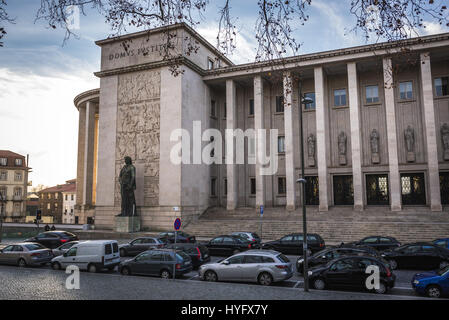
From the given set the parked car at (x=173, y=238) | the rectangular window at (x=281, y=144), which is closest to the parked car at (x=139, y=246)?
the parked car at (x=173, y=238)

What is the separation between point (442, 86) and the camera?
31.9 metres

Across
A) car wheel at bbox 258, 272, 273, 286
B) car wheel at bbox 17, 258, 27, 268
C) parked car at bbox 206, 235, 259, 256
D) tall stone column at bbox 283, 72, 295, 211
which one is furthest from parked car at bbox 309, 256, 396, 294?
tall stone column at bbox 283, 72, 295, 211

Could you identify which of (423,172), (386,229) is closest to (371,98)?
(423,172)

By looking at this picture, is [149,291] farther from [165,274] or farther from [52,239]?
[52,239]

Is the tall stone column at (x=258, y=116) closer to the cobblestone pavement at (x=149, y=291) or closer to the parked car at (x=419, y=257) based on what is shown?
the parked car at (x=419, y=257)

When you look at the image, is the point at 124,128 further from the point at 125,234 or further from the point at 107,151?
the point at 125,234

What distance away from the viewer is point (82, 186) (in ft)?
164

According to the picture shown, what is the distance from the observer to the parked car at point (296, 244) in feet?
66.0

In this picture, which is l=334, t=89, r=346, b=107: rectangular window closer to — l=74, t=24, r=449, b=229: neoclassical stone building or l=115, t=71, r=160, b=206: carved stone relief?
l=74, t=24, r=449, b=229: neoclassical stone building

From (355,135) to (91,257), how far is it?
24509 mm

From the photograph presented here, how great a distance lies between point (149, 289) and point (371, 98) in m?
29.6

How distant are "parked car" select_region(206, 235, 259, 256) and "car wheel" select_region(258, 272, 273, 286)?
7009 mm

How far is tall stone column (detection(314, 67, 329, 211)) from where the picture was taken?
32281 millimetres

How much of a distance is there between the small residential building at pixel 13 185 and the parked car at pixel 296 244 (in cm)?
6432
